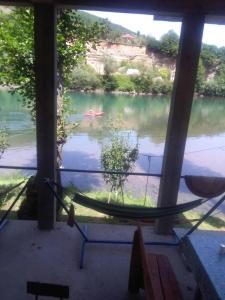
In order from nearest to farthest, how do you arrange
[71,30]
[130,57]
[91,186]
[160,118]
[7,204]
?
Result: [71,30], [7,204], [91,186], [160,118], [130,57]

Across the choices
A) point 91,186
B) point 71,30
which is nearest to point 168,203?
point 71,30

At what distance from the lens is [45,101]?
2.59 m

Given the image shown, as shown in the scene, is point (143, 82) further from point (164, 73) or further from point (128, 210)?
point (128, 210)

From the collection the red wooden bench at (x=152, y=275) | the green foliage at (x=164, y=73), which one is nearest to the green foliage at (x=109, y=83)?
the green foliage at (x=164, y=73)

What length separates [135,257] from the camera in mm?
→ 2010

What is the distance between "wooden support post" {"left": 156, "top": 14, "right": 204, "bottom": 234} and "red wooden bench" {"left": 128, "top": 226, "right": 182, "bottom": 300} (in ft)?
2.99

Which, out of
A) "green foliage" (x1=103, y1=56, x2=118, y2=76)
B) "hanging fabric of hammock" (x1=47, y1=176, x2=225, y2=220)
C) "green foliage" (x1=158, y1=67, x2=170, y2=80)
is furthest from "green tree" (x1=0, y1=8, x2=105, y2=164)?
"green foliage" (x1=158, y1=67, x2=170, y2=80)

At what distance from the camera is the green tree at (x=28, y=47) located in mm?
4516

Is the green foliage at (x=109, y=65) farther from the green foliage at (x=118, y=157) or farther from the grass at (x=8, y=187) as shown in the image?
the green foliage at (x=118, y=157)

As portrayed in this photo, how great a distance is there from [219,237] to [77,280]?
107cm

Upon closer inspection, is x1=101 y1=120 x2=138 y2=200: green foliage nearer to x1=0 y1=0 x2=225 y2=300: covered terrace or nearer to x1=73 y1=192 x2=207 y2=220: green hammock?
x1=0 y1=0 x2=225 y2=300: covered terrace

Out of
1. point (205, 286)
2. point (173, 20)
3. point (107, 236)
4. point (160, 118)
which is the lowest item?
point (160, 118)

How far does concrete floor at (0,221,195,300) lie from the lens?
2.15 m

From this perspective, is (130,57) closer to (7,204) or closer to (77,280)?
(7,204)
